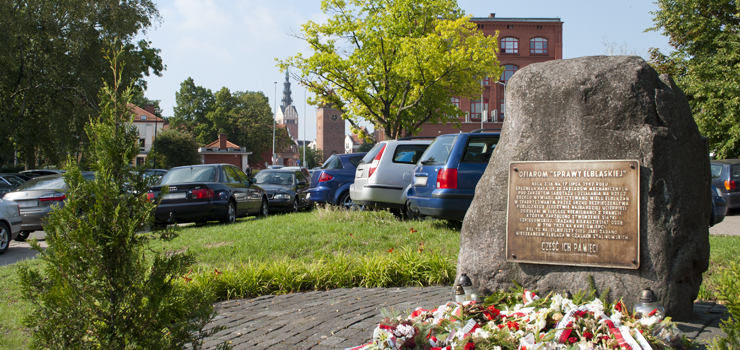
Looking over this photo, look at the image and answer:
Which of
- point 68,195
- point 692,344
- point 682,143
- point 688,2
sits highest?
point 688,2

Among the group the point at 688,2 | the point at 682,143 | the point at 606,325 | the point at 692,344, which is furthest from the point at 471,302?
the point at 688,2

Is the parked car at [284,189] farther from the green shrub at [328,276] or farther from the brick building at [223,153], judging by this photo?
the brick building at [223,153]

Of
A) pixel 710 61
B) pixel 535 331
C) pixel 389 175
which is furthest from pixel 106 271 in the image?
pixel 710 61

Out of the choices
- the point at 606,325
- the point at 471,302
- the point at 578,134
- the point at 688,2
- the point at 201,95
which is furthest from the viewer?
the point at 201,95

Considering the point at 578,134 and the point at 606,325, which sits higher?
the point at 578,134

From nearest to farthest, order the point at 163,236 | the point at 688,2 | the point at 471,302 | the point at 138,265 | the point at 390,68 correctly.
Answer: the point at 138,265, the point at 163,236, the point at 471,302, the point at 390,68, the point at 688,2

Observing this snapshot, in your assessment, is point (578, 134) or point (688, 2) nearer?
point (578, 134)

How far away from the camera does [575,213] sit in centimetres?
414

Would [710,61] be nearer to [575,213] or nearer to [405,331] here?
[575,213]

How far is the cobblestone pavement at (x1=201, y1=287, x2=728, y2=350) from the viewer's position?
12.5ft

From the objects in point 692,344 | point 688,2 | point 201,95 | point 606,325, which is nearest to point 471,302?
point 606,325

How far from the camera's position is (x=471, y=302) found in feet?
12.8

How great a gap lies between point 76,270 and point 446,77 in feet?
71.2

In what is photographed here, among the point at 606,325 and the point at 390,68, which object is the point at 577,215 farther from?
the point at 390,68
